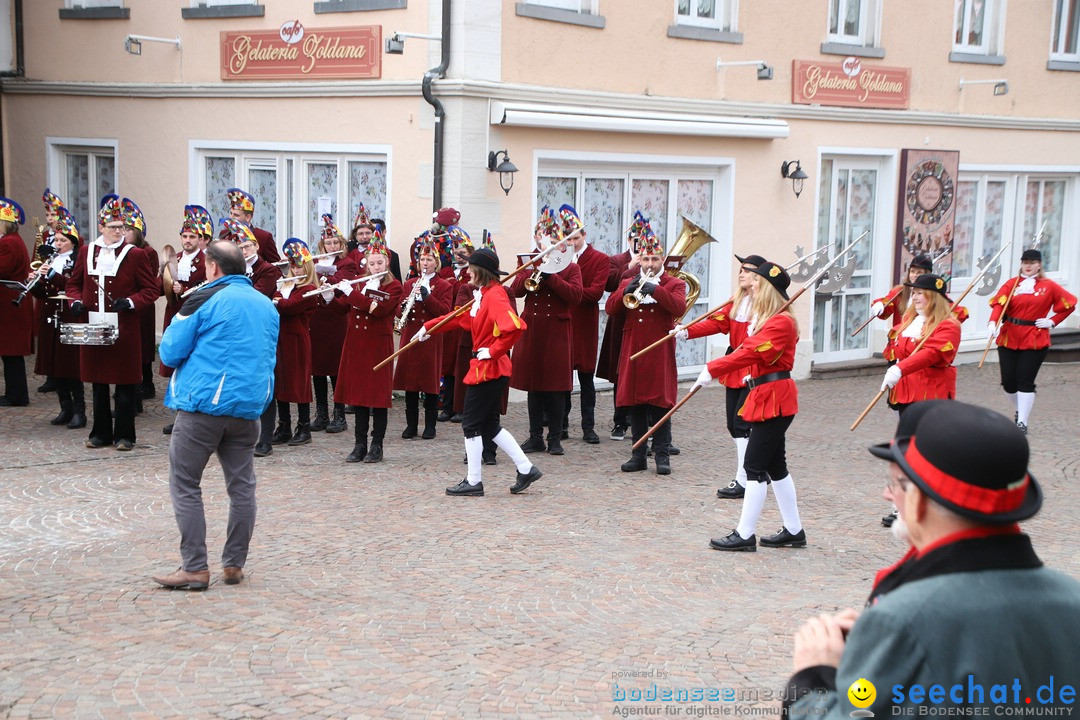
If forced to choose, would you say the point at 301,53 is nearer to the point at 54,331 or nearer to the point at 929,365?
the point at 54,331

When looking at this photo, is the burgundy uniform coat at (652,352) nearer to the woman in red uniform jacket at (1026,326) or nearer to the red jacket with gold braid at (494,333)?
the red jacket with gold braid at (494,333)

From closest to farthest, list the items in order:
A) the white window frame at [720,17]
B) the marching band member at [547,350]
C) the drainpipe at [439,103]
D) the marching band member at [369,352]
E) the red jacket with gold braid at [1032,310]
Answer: the marching band member at [369,352], the marching band member at [547,350], the red jacket with gold braid at [1032,310], the drainpipe at [439,103], the white window frame at [720,17]

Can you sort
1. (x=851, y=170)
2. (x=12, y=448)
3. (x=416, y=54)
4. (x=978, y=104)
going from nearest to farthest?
(x=12, y=448) → (x=416, y=54) → (x=851, y=170) → (x=978, y=104)

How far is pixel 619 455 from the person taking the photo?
11023 millimetres

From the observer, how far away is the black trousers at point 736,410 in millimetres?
9266

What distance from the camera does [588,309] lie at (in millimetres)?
11680

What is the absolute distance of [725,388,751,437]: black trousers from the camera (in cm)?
927

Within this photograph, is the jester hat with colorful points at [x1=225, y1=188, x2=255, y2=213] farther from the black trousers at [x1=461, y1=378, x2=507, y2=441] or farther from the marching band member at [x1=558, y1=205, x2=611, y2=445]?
the black trousers at [x1=461, y1=378, x2=507, y2=441]

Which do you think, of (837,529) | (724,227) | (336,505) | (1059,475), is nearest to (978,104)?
(724,227)

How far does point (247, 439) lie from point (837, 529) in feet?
13.5

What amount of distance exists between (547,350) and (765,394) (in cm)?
372

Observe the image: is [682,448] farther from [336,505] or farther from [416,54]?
[416,54]

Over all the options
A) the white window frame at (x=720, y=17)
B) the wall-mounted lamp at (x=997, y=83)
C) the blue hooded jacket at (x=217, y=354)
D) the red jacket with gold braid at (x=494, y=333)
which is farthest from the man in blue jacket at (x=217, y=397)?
the wall-mounted lamp at (x=997, y=83)

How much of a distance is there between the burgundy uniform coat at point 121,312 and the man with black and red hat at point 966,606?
8697 mm
